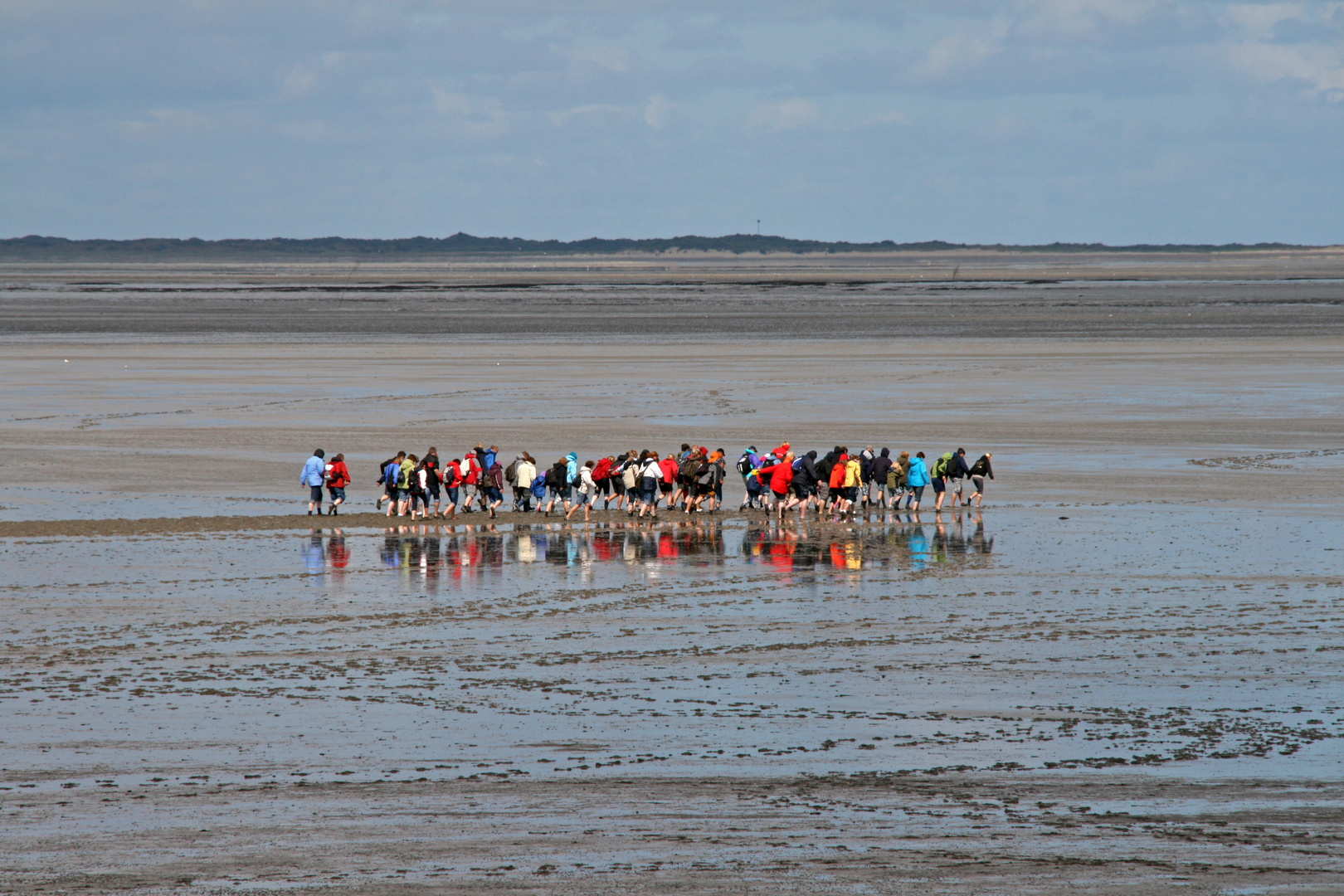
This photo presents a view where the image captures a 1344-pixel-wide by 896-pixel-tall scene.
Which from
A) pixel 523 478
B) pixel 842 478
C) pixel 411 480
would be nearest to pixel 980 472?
pixel 842 478

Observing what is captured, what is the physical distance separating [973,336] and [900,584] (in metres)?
60.2

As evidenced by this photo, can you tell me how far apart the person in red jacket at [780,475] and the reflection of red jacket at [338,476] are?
8266mm

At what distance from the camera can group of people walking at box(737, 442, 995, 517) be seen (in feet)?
98.0

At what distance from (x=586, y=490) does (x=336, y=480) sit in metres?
4.96

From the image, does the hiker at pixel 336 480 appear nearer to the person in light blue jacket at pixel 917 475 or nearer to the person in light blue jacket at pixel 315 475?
the person in light blue jacket at pixel 315 475

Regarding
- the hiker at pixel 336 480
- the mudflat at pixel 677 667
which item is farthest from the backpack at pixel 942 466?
the hiker at pixel 336 480

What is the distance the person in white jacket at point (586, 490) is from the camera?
2991 cm

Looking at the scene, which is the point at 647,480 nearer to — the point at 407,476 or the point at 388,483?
the point at 407,476

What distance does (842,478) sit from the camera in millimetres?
30000

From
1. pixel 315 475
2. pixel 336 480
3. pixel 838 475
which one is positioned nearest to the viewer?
pixel 315 475

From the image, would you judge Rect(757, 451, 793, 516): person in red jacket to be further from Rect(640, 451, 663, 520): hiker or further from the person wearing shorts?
the person wearing shorts

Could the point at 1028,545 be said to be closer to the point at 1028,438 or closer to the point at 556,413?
the point at 1028,438

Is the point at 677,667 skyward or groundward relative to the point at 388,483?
groundward

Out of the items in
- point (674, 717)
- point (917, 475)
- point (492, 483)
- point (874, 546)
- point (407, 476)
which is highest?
point (407, 476)
